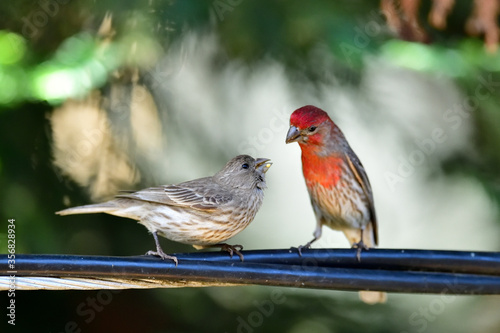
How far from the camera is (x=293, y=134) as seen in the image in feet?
14.3

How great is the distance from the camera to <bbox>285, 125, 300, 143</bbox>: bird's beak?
14.2ft

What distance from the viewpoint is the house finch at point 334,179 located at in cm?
461

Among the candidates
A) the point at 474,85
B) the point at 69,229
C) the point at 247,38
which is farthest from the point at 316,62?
the point at 69,229

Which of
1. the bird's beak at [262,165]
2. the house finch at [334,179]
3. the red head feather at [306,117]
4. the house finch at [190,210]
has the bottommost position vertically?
the house finch at [190,210]

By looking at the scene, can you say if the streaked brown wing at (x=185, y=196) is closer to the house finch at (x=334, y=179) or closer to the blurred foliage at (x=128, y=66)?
the house finch at (x=334, y=179)

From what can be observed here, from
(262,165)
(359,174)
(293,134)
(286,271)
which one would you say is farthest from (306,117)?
(286,271)

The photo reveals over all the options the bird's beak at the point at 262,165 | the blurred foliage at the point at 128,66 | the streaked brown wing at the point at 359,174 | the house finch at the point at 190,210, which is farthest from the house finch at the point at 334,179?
the house finch at the point at 190,210

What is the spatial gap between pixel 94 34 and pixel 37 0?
0.39 metres

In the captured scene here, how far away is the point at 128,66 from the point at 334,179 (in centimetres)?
135

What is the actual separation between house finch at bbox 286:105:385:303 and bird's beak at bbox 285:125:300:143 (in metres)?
0.05

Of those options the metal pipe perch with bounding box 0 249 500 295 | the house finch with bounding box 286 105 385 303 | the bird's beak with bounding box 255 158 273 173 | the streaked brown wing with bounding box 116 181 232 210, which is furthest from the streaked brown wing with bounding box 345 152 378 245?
the metal pipe perch with bounding box 0 249 500 295

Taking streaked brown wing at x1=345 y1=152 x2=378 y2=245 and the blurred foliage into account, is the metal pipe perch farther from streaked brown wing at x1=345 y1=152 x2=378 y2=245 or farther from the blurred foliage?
the blurred foliage

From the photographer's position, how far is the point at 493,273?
10.2 feet

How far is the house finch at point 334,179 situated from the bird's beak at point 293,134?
0.18 feet
